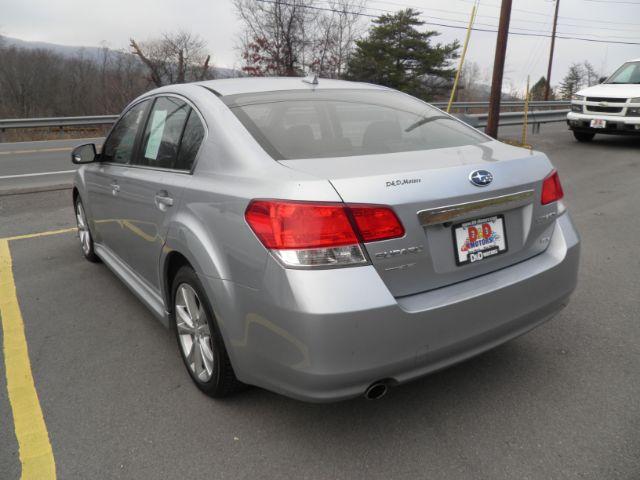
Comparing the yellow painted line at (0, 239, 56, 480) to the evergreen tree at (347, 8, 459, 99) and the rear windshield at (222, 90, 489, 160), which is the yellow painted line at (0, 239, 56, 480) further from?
the evergreen tree at (347, 8, 459, 99)

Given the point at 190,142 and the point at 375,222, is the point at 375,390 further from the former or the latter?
the point at 190,142

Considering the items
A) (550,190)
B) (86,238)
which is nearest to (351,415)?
(550,190)

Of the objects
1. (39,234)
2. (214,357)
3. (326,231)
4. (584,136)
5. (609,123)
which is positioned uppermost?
(326,231)

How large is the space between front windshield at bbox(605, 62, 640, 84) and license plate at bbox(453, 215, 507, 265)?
11.4m

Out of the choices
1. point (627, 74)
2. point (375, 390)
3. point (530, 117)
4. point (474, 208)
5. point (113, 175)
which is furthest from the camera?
point (530, 117)

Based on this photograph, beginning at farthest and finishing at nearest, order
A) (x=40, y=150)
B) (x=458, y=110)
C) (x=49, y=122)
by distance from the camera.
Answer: (x=458, y=110) < (x=49, y=122) < (x=40, y=150)

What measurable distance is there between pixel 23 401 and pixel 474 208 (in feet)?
8.18

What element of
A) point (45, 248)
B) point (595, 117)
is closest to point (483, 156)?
point (45, 248)

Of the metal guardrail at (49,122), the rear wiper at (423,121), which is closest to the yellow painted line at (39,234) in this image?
the rear wiper at (423,121)

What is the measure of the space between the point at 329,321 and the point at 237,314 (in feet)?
1.58

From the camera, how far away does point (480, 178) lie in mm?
2303

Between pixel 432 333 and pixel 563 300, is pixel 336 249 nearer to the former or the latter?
pixel 432 333

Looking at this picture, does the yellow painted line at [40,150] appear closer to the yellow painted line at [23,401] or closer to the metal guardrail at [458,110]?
the metal guardrail at [458,110]

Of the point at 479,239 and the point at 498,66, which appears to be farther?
the point at 498,66
